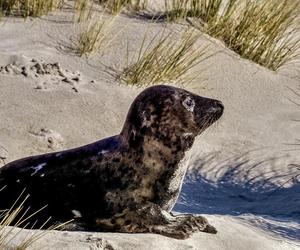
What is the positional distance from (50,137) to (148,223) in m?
2.16

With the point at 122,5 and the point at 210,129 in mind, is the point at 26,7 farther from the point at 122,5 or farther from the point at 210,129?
the point at 210,129

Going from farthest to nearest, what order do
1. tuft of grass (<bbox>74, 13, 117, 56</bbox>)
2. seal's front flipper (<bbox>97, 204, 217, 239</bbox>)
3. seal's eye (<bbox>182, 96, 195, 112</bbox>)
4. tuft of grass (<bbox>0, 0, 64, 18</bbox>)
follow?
1. tuft of grass (<bbox>0, 0, 64, 18</bbox>)
2. tuft of grass (<bbox>74, 13, 117, 56</bbox>)
3. seal's eye (<bbox>182, 96, 195, 112</bbox>)
4. seal's front flipper (<bbox>97, 204, 217, 239</bbox>)

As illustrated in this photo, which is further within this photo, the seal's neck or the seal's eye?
the seal's eye

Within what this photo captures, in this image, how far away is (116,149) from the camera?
16.1ft

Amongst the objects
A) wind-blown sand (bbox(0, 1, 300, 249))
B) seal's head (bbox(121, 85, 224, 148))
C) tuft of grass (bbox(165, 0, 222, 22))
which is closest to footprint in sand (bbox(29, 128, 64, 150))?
wind-blown sand (bbox(0, 1, 300, 249))

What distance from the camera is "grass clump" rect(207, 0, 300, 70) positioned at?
861 cm

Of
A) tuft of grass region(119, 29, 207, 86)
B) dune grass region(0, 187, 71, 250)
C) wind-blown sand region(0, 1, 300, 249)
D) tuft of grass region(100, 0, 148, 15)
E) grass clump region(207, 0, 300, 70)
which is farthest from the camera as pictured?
tuft of grass region(100, 0, 148, 15)

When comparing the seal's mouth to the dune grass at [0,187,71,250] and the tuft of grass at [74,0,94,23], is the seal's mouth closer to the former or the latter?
the dune grass at [0,187,71,250]

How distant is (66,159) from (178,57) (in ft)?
9.97

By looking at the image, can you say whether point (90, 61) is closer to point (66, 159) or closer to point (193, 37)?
point (193, 37)

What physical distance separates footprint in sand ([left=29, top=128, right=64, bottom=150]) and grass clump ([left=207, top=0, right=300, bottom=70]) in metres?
2.36

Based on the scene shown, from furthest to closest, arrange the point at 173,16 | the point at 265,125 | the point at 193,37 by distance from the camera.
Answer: the point at 173,16 → the point at 193,37 → the point at 265,125

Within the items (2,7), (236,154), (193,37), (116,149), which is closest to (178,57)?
(193,37)

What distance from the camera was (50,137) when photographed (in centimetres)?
679
